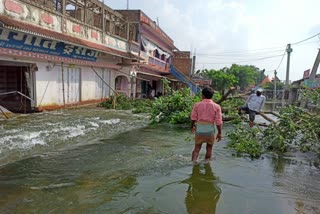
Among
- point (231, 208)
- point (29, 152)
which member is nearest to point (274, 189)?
point (231, 208)

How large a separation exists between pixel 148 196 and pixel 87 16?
15.4 meters

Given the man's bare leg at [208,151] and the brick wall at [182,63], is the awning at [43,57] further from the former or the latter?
the brick wall at [182,63]

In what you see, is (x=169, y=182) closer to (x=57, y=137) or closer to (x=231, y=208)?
(x=231, y=208)

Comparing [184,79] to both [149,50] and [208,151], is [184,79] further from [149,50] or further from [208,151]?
[208,151]

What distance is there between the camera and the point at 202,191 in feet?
15.5

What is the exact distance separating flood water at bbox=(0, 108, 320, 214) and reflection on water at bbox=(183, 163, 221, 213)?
0.01 m

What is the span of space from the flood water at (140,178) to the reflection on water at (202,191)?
0.01m

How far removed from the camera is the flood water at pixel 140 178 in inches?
163

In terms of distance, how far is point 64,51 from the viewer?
621 inches

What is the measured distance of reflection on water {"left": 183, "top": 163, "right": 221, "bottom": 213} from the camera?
4090mm

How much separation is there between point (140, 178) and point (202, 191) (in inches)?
45.5

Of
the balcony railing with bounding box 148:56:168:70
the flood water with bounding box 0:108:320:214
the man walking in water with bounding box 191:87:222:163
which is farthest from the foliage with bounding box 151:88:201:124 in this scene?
the balcony railing with bounding box 148:56:168:70

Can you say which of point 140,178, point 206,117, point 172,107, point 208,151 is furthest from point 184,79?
point 140,178

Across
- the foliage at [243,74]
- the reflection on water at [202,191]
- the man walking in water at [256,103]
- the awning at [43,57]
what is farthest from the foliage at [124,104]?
the foliage at [243,74]
